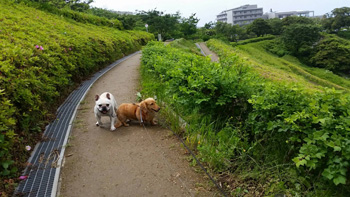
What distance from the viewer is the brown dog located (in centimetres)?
513

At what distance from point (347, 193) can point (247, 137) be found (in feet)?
4.90

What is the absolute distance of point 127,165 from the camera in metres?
3.93

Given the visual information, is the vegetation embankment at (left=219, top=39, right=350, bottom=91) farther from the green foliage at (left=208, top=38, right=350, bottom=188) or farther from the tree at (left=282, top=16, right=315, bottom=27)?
the tree at (left=282, top=16, right=315, bottom=27)

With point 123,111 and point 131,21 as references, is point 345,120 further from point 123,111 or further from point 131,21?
point 131,21

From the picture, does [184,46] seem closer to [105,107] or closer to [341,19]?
[105,107]

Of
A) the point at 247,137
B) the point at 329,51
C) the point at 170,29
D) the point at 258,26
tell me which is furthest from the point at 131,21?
the point at 258,26

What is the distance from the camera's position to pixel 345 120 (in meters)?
2.31

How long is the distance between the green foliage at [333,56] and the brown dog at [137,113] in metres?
39.4

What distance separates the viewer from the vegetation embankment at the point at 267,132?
2393 mm

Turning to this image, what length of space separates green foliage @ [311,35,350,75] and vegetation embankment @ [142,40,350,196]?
3909cm

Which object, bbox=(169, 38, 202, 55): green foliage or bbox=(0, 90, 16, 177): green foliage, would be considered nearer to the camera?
bbox=(0, 90, 16, 177): green foliage

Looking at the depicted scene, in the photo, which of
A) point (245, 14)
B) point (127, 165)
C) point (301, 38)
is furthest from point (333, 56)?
point (245, 14)

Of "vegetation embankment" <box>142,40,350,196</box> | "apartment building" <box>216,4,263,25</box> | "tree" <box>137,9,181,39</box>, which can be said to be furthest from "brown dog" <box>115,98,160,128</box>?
"apartment building" <box>216,4,263,25</box>

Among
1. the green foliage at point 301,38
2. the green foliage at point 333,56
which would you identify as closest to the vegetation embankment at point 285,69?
the green foliage at point 333,56
